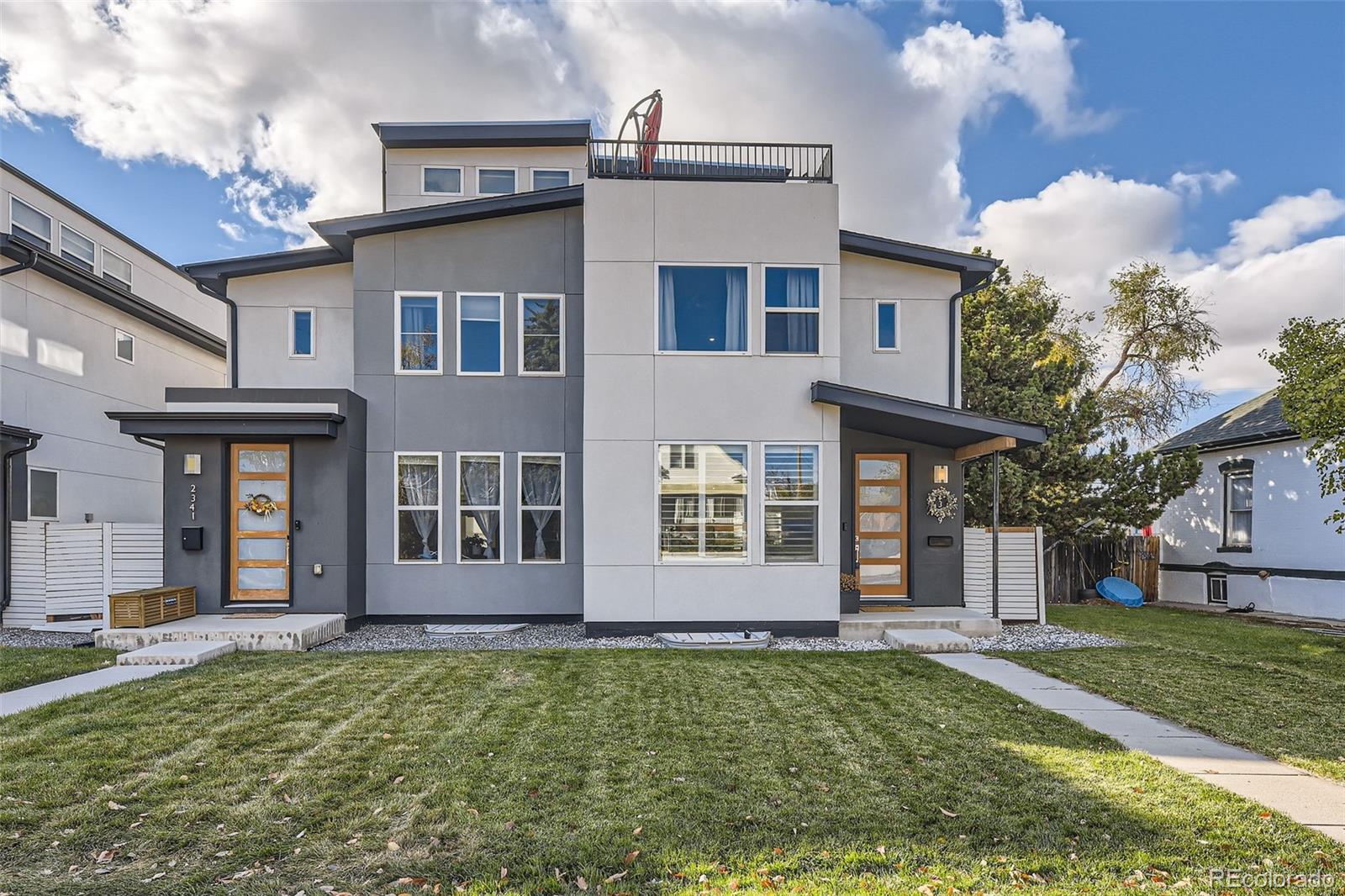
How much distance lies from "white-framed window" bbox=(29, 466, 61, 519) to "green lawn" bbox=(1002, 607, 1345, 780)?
47.0 ft

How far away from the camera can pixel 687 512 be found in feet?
30.0

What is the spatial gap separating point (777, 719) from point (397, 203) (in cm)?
1156

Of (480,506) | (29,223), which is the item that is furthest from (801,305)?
(29,223)

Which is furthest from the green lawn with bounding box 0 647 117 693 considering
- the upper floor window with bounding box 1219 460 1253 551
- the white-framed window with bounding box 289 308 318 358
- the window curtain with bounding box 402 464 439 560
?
the upper floor window with bounding box 1219 460 1253 551

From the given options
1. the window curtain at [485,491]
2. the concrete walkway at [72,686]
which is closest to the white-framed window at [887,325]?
the window curtain at [485,491]

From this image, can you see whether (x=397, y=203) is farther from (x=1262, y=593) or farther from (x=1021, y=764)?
(x=1262, y=593)

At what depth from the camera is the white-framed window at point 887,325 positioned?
1084 cm

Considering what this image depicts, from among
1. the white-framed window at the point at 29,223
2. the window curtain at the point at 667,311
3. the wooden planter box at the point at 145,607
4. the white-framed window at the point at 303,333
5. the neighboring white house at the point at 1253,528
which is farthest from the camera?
the neighboring white house at the point at 1253,528

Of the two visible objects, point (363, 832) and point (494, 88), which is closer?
point (363, 832)

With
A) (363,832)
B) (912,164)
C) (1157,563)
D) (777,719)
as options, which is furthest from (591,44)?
(1157,563)

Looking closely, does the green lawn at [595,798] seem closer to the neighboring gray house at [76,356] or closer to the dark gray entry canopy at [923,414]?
the dark gray entry canopy at [923,414]

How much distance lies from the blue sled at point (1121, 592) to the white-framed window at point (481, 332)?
1301 centimetres

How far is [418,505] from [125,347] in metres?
7.69

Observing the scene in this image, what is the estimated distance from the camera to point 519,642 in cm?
902
